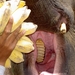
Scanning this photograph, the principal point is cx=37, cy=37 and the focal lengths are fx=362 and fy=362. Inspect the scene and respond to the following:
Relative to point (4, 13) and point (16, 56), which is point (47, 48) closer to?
point (16, 56)

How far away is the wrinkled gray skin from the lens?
1354 millimetres

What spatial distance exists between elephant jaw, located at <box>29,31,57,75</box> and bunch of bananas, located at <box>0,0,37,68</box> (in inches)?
5.9

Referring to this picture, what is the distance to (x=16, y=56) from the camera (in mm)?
1241

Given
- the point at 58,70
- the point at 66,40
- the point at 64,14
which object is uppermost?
the point at 64,14

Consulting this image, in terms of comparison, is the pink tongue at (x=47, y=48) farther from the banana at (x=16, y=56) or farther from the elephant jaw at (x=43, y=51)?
the banana at (x=16, y=56)

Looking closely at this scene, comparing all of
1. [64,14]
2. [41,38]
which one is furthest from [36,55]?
[64,14]

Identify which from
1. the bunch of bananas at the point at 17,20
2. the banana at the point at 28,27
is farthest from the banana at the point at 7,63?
the banana at the point at 28,27

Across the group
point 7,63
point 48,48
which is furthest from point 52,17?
point 7,63

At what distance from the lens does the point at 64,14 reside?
138cm

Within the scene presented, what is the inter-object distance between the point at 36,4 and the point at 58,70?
10.3 inches

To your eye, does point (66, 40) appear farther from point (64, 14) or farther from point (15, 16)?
point (15, 16)

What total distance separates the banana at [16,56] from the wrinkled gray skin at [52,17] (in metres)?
0.08

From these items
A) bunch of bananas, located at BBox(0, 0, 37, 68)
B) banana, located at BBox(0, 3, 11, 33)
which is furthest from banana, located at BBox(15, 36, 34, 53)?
banana, located at BBox(0, 3, 11, 33)

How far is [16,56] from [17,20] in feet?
0.43
